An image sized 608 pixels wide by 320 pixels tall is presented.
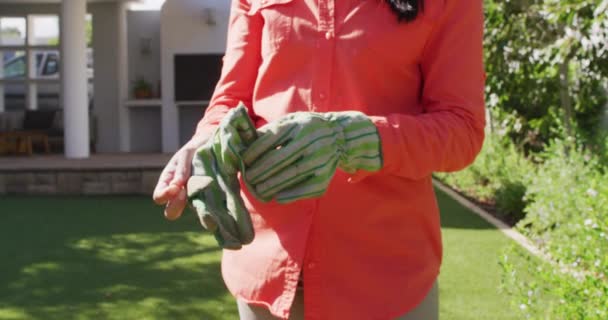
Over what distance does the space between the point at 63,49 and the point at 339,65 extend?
14.5 metres

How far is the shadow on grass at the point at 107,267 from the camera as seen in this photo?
6047mm

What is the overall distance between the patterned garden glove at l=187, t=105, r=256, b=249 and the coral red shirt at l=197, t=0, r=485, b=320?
0.22 meters

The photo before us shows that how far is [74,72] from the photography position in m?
15.4

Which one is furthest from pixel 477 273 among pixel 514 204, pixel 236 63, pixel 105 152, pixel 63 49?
pixel 105 152

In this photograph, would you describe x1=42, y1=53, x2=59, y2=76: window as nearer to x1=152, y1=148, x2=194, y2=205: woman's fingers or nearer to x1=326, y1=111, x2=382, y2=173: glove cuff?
x1=152, y1=148, x2=194, y2=205: woman's fingers

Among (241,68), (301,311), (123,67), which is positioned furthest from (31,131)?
(301,311)

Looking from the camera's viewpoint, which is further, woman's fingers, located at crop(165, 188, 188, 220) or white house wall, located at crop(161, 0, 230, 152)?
white house wall, located at crop(161, 0, 230, 152)

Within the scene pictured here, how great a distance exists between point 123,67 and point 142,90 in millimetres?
650

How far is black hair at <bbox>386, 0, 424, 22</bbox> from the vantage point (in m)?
1.70

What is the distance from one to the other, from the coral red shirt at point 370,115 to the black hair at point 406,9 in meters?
0.01

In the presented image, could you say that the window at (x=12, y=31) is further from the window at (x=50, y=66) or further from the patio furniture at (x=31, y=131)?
the patio furniture at (x=31, y=131)

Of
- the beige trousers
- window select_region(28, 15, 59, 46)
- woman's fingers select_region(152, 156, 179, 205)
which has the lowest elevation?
window select_region(28, 15, 59, 46)

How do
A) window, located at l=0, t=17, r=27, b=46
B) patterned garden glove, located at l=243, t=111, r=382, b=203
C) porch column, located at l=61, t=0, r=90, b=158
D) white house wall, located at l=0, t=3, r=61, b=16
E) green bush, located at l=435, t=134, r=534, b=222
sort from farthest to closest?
window, located at l=0, t=17, r=27, b=46 < white house wall, located at l=0, t=3, r=61, b=16 < porch column, located at l=61, t=0, r=90, b=158 < green bush, located at l=435, t=134, r=534, b=222 < patterned garden glove, located at l=243, t=111, r=382, b=203

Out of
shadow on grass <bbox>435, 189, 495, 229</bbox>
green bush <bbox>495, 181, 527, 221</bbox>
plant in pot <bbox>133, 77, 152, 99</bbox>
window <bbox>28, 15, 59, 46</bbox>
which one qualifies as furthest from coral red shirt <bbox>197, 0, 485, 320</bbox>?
window <bbox>28, 15, 59, 46</bbox>
